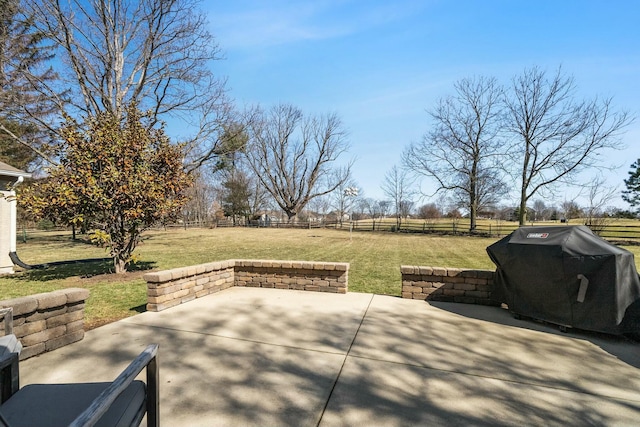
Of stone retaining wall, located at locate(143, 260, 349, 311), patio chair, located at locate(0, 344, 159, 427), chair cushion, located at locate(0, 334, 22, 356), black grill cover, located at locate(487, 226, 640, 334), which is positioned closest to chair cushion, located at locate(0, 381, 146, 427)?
patio chair, located at locate(0, 344, 159, 427)

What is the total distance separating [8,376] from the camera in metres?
1.45

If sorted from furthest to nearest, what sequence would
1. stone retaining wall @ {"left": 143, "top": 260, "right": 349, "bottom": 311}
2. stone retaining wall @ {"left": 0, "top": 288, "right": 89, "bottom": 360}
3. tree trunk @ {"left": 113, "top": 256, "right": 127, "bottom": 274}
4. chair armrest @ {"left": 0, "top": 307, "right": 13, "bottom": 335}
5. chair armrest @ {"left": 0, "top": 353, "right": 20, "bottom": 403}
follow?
tree trunk @ {"left": 113, "top": 256, "right": 127, "bottom": 274}
stone retaining wall @ {"left": 143, "top": 260, "right": 349, "bottom": 311}
stone retaining wall @ {"left": 0, "top": 288, "right": 89, "bottom": 360}
chair armrest @ {"left": 0, "top": 307, "right": 13, "bottom": 335}
chair armrest @ {"left": 0, "top": 353, "right": 20, "bottom": 403}

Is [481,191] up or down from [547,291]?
up

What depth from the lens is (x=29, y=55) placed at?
50.5 ft

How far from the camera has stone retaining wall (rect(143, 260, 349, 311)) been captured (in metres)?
4.62

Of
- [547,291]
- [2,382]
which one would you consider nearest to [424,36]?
[547,291]

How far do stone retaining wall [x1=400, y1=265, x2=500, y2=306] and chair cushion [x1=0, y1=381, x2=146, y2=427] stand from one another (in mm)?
4265

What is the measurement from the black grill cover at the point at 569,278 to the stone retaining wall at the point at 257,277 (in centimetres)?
251

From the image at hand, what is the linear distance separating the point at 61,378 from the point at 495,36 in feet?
33.4

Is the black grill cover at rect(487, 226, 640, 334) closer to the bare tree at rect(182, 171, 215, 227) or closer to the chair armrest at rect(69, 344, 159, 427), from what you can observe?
the chair armrest at rect(69, 344, 159, 427)

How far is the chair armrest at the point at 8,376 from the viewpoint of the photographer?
4.58ft

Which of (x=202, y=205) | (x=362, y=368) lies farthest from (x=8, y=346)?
(x=202, y=205)

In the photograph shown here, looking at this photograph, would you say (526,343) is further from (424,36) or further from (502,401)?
(424,36)

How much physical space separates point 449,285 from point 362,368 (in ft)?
9.21
